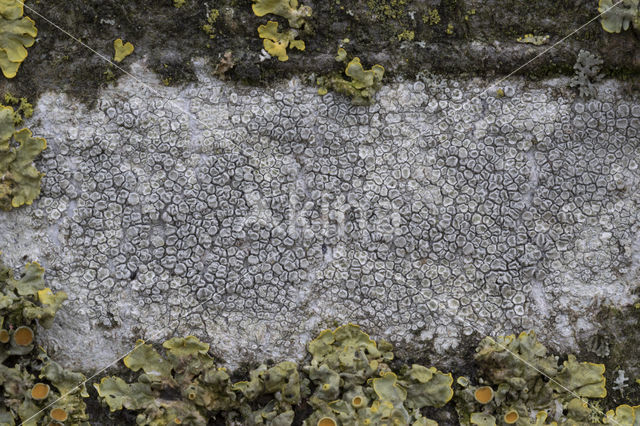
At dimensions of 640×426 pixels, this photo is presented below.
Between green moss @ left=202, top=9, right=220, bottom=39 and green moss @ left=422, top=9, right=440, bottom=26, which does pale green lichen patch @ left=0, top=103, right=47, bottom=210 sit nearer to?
green moss @ left=202, top=9, right=220, bottom=39

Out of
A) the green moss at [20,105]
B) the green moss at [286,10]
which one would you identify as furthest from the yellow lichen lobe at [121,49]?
the green moss at [286,10]

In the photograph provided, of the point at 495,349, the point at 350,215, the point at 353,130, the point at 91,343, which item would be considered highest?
the point at 353,130

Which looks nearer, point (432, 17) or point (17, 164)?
point (17, 164)

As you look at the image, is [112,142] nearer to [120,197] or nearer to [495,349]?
[120,197]

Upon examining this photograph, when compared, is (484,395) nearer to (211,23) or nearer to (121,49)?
(211,23)

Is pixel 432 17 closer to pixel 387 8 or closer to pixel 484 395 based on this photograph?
pixel 387 8

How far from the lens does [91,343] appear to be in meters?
4.56

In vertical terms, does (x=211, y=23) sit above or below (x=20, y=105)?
above

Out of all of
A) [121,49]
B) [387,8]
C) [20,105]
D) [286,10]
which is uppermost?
[387,8]

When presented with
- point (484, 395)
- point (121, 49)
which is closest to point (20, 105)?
point (121, 49)

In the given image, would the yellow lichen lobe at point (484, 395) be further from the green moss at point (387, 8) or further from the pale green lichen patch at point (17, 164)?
the pale green lichen patch at point (17, 164)

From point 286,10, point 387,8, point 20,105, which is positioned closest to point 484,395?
point 387,8

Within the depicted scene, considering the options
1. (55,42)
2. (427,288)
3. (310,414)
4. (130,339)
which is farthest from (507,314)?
(55,42)

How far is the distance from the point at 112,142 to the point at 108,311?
1181mm
